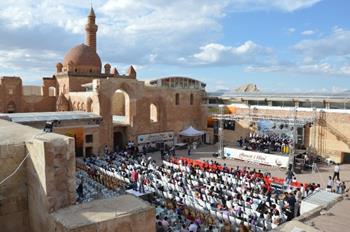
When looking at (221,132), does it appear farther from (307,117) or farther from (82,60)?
(82,60)

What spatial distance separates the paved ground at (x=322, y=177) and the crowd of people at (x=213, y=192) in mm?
2953

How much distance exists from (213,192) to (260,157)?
951cm

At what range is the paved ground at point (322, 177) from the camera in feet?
24.0

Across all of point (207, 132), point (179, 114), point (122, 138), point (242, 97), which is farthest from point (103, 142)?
point (242, 97)

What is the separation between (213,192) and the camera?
47.8 ft

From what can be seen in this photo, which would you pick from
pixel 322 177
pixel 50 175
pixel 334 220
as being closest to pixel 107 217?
pixel 50 175

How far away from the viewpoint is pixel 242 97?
29.9 metres

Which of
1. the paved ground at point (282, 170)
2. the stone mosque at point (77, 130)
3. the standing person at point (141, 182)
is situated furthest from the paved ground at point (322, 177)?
the standing person at point (141, 182)

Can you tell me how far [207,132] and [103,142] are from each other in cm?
1158

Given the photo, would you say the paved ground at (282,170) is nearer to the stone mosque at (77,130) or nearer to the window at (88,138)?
the stone mosque at (77,130)

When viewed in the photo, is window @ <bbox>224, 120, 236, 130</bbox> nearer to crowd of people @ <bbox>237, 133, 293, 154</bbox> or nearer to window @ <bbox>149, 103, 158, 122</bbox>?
crowd of people @ <bbox>237, 133, 293, 154</bbox>

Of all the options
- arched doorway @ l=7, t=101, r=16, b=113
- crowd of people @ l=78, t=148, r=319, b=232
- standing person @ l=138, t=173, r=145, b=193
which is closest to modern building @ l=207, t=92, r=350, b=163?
crowd of people @ l=78, t=148, r=319, b=232

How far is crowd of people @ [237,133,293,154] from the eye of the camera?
963 inches

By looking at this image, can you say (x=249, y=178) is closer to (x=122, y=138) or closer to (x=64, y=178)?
(x=64, y=178)
